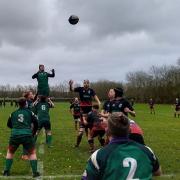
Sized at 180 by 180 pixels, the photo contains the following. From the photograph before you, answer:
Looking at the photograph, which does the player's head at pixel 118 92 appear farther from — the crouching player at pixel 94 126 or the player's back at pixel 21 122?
the crouching player at pixel 94 126

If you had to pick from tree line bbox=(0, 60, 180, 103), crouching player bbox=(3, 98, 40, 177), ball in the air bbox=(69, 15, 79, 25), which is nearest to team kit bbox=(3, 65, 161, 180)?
crouching player bbox=(3, 98, 40, 177)

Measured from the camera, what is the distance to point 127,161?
453cm

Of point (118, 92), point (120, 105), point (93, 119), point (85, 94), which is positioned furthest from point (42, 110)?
point (118, 92)

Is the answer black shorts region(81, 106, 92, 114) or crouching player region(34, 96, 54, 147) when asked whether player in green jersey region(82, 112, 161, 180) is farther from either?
crouching player region(34, 96, 54, 147)

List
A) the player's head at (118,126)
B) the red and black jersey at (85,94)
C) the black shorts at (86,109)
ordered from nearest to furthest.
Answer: the player's head at (118,126) < the red and black jersey at (85,94) < the black shorts at (86,109)

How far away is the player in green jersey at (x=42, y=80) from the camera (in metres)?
17.7

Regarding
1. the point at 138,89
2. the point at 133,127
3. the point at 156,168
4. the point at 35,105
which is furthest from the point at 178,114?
the point at 138,89

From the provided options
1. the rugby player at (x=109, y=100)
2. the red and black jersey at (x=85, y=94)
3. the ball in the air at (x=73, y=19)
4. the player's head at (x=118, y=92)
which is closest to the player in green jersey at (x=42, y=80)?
the red and black jersey at (x=85, y=94)

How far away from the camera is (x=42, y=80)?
17906 mm

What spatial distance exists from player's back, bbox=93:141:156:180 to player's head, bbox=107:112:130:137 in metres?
0.10

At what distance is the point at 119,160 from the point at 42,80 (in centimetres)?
1354

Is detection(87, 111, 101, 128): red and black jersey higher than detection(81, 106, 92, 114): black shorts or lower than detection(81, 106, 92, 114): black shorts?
lower

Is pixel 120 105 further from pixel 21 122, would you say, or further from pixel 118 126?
pixel 118 126

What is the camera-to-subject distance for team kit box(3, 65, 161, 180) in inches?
180
